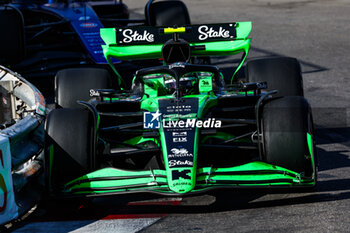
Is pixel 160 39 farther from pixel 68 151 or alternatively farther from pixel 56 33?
pixel 56 33

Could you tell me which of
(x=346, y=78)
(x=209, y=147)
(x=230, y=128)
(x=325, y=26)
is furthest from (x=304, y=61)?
(x=209, y=147)

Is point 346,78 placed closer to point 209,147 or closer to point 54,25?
point 54,25

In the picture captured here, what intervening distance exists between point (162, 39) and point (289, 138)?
2.54 m

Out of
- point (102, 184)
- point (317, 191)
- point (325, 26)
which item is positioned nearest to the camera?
point (102, 184)

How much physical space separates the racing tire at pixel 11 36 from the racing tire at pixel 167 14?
212 centimetres

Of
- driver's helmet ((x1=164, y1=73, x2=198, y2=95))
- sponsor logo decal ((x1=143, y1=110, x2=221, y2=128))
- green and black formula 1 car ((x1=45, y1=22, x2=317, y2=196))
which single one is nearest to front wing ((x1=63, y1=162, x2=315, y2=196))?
green and black formula 1 car ((x1=45, y1=22, x2=317, y2=196))

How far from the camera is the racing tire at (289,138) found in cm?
594

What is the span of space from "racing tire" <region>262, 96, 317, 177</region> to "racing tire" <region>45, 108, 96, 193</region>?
4.79 ft

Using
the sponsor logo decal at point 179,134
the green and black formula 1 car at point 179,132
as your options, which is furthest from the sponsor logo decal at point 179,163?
the sponsor logo decal at point 179,134

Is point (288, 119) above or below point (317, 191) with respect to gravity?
above

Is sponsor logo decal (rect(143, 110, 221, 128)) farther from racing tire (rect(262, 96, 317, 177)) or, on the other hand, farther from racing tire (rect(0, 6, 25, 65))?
racing tire (rect(0, 6, 25, 65))

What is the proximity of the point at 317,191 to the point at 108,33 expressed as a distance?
10.1 ft

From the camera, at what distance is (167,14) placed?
11.5m

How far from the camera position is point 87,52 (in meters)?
11.3
